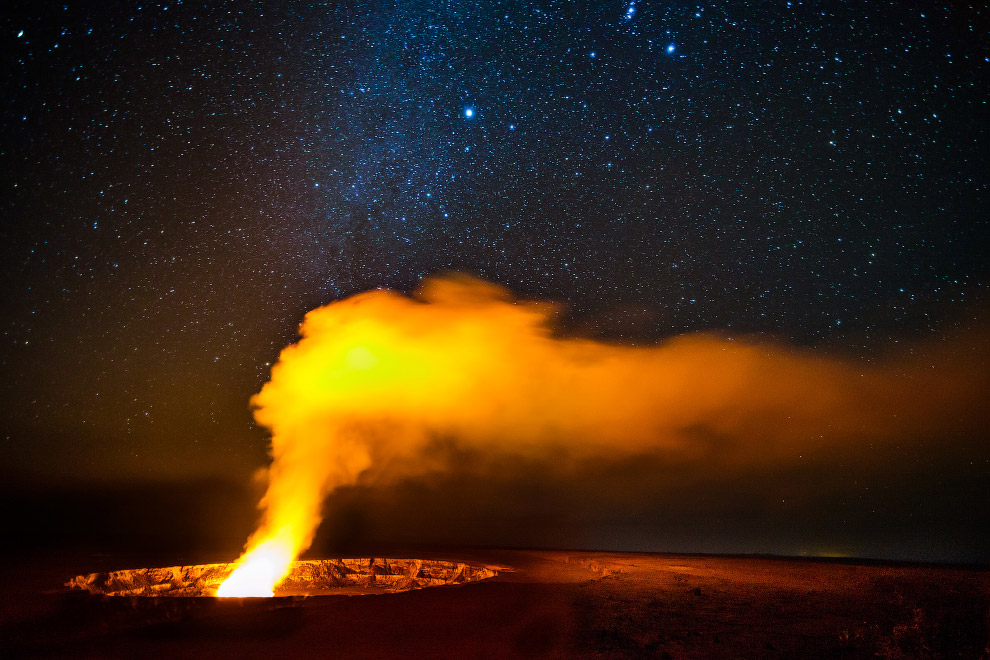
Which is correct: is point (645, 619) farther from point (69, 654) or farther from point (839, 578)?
point (839, 578)

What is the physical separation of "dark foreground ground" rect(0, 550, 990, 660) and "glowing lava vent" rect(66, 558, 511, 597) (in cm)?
229

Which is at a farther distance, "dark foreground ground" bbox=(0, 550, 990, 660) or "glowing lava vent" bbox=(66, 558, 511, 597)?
"glowing lava vent" bbox=(66, 558, 511, 597)

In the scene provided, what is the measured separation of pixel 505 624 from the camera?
13.3 meters

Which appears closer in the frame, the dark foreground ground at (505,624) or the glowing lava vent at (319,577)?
the dark foreground ground at (505,624)

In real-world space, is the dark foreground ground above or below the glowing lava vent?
above

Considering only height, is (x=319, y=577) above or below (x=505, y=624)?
below

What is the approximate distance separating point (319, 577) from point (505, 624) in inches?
553

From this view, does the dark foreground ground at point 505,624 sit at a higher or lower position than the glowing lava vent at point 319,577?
higher

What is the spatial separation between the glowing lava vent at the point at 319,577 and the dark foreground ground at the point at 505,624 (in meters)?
2.29

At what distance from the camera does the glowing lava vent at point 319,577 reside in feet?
65.7

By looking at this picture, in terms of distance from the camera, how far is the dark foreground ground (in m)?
11.1

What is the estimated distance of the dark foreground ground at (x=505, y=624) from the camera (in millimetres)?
11109

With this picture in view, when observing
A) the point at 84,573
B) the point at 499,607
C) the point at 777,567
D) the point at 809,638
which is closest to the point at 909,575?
the point at 777,567

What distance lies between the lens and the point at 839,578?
80.6ft
